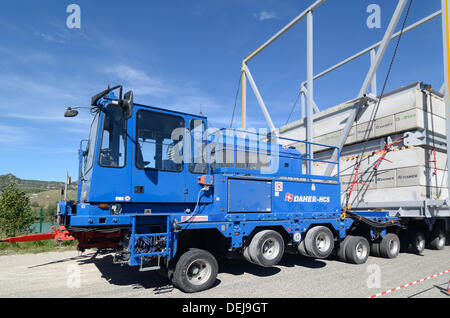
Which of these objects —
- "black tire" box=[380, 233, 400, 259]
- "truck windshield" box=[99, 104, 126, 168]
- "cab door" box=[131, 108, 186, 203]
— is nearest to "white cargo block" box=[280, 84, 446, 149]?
"black tire" box=[380, 233, 400, 259]

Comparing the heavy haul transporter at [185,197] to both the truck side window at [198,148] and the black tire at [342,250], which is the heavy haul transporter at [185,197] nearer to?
the truck side window at [198,148]

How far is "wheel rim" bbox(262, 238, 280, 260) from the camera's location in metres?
6.47

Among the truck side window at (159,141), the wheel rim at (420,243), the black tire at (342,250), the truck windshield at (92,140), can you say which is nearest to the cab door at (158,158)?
the truck side window at (159,141)

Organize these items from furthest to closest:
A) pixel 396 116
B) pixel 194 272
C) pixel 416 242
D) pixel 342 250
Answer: pixel 416 242 → pixel 396 116 → pixel 342 250 → pixel 194 272

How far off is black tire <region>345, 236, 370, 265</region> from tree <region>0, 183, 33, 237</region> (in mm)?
17134

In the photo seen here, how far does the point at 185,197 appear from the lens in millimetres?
5918

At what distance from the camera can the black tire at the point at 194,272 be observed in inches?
211

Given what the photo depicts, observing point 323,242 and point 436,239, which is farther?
point 436,239

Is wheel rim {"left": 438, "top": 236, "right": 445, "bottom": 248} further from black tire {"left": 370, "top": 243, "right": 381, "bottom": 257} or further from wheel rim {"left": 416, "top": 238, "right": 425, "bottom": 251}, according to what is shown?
black tire {"left": 370, "top": 243, "right": 381, "bottom": 257}

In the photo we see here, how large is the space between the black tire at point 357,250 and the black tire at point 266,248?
8.76 ft

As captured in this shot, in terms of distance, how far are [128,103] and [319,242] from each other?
5.64 m

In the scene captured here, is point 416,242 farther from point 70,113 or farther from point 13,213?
point 13,213

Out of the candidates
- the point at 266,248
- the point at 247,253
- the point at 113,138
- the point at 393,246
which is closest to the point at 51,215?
the point at 113,138

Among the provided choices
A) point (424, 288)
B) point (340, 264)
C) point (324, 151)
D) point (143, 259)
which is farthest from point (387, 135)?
point (143, 259)
